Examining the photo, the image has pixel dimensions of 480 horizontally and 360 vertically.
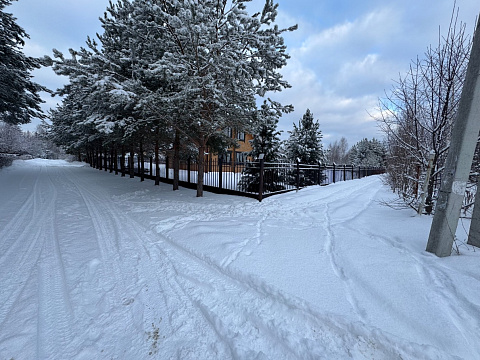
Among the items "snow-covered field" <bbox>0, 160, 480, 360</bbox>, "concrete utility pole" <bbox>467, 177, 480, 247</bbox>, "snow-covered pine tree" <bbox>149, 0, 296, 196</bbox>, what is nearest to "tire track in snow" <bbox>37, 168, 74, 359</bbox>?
"snow-covered field" <bbox>0, 160, 480, 360</bbox>

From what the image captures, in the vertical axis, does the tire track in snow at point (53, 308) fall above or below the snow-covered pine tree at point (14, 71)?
below

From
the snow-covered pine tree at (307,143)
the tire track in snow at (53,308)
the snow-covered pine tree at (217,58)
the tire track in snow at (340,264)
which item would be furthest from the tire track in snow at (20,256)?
the snow-covered pine tree at (307,143)

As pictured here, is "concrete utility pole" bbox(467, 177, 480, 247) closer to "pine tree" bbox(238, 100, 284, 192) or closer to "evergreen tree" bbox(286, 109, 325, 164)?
"pine tree" bbox(238, 100, 284, 192)

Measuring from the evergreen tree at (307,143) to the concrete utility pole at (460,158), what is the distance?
41.8 feet

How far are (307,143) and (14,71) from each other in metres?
17.7

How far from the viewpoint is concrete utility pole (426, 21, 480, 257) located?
2.82 metres

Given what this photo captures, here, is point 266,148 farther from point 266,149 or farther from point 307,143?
point 307,143

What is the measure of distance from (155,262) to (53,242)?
7.65 feet

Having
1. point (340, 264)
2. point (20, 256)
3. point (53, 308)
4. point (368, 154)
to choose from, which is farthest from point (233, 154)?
point (368, 154)

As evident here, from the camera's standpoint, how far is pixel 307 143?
15.8 m

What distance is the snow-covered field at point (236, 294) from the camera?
5.72 ft

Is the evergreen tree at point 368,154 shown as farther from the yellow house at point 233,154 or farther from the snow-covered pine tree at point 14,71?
the snow-covered pine tree at point 14,71

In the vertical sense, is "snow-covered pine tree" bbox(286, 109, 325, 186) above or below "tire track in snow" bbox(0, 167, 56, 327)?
above

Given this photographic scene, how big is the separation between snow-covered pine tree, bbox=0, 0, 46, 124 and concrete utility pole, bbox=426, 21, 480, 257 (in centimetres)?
1694
